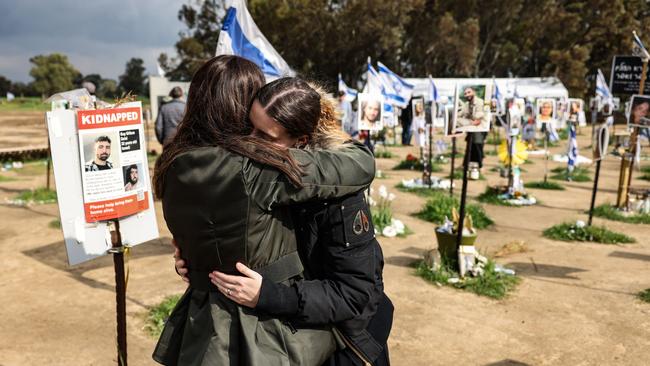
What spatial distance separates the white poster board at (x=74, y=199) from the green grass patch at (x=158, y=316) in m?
1.42

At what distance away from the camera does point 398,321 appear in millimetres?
4188

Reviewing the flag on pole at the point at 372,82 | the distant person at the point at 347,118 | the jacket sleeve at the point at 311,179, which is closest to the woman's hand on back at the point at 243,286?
the jacket sleeve at the point at 311,179

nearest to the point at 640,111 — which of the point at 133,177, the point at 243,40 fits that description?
the point at 243,40

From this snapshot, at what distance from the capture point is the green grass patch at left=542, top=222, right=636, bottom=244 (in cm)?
646

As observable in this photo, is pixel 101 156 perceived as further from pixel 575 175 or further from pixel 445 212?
pixel 575 175

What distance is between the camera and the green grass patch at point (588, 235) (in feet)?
21.2

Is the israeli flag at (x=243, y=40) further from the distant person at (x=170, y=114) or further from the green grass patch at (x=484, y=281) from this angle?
the distant person at (x=170, y=114)

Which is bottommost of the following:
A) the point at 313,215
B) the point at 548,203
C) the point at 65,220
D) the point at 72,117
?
the point at 548,203

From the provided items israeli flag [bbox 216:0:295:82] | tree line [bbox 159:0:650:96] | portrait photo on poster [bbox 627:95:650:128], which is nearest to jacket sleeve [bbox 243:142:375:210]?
israeli flag [bbox 216:0:295:82]

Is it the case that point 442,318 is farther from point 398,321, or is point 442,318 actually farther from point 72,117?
point 72,117

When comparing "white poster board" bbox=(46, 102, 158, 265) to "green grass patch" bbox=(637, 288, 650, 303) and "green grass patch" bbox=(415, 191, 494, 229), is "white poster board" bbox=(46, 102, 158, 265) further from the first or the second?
"green grass patch" bbox=(415, 191, 494, 229)

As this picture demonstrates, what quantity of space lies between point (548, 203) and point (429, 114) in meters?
3.14

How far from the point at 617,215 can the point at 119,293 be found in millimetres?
7454

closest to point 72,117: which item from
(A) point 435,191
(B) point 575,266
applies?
(B) point 575,266
